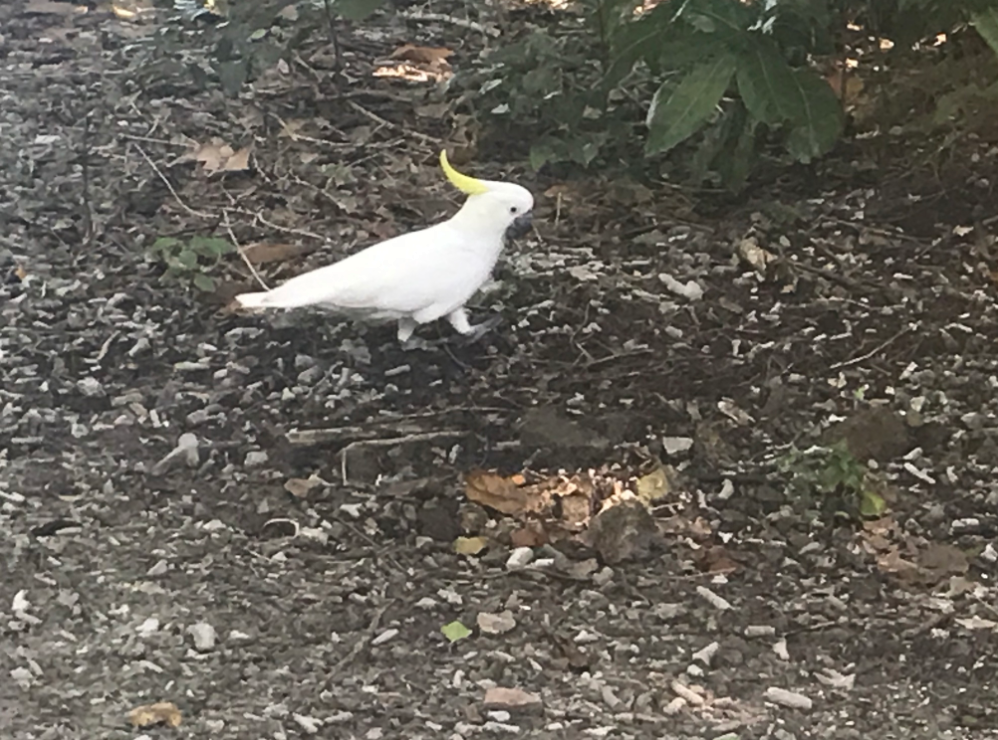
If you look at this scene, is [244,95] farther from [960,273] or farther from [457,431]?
[960,273]

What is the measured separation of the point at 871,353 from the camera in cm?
174

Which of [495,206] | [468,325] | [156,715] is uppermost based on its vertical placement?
[495,206]

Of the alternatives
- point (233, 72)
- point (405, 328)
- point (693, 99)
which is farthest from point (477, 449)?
point (233, 72)

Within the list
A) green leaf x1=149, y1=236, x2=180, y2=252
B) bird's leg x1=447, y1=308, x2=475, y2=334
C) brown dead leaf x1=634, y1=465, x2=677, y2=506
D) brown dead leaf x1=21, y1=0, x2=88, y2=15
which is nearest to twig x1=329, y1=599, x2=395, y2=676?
brown dead leaf x1=634, y1=465, x2=677, y2=506

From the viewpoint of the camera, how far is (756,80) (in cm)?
171

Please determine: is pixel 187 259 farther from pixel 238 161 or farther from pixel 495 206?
pixel 495 206

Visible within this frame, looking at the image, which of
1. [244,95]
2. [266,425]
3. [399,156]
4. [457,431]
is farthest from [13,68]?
[457,431]

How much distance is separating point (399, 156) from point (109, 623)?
1035 millimetres

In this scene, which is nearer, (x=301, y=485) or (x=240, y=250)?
(x=301, y=485)

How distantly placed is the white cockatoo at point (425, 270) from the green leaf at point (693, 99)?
24 centimetres

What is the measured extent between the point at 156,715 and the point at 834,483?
0.80m

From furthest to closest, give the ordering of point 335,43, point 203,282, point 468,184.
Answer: point 335,43 < point 203,282 < point 468,184

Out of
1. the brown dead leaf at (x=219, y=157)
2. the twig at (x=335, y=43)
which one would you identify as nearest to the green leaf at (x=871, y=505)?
the brown dead leaf at (x=219, y=157)

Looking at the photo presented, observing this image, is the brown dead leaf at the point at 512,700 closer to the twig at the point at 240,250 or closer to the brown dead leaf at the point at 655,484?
the brown dead leaf at the point at 655,484
